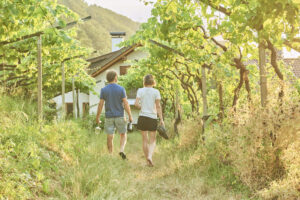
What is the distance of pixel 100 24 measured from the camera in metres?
131

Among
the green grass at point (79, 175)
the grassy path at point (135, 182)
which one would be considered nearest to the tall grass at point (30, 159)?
the green grass at point (79, 175)

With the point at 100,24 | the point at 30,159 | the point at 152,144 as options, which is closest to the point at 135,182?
the point at 30,159

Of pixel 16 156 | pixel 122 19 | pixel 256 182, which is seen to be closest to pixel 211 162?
pixel 256 182

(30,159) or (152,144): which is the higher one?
(30,159)

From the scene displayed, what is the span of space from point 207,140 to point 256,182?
1.45 m

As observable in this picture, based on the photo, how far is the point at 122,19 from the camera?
505ft

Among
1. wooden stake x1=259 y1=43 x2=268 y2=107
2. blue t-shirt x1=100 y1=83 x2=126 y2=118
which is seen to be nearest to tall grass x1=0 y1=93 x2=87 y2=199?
blue t-shirt x1=100 y1=83 x2=126 y2=118

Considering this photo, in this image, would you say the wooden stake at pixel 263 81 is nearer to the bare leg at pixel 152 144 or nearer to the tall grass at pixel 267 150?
the tall grass at pixel 267 150

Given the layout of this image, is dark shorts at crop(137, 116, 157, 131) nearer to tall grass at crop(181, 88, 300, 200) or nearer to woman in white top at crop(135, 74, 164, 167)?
woman in white top at crop(135, 74, 164, 167)

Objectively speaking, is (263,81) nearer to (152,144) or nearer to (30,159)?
(152,144)

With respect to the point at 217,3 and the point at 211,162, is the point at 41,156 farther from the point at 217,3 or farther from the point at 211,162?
the point at 217,3

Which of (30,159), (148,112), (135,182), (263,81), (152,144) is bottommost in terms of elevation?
(135,182)

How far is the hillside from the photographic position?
3602 inches

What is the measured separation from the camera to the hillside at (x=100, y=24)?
91500 mm
